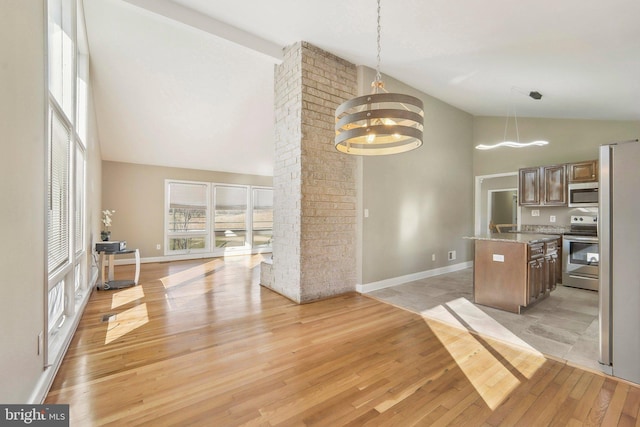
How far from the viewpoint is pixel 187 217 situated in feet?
24.7

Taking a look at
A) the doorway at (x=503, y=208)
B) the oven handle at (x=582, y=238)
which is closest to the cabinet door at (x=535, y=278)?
the oven handle at (x=582, y=238)

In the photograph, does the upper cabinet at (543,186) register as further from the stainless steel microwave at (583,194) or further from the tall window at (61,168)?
the tall window at (61,168)

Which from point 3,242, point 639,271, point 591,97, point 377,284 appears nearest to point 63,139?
point 3,242

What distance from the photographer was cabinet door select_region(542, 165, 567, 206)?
4836mm

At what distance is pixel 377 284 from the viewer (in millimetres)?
4449

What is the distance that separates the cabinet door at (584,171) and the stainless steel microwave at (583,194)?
0.27ft

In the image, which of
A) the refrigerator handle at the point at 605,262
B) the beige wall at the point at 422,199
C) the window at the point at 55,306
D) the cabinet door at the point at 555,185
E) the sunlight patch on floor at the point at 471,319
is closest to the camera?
the refrigerator handle at the point at 605,262

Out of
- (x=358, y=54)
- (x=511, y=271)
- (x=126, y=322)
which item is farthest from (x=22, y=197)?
(x=511, y=271)

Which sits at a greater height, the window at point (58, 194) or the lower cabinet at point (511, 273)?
the window at point (58, 194)

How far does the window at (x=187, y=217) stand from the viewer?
7.29 metres

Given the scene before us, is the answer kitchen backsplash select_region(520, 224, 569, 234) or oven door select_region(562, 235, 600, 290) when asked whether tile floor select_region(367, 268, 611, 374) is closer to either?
oven door select_region(562, 235, 600, 290)

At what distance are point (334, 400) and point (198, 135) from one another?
5907mm

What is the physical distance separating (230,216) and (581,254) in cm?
786

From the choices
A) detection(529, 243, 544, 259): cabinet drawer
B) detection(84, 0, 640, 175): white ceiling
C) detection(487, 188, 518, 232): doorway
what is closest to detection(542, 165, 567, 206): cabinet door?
detection(84, 0, 640, 175): white ceiling
